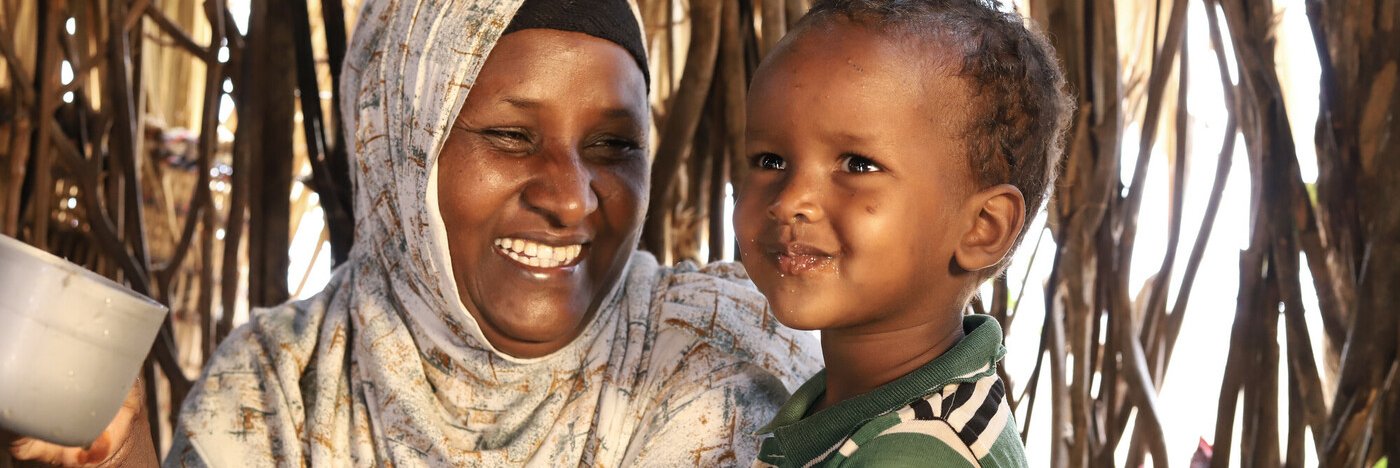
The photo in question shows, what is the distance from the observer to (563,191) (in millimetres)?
1482

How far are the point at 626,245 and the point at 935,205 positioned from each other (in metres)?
0.53

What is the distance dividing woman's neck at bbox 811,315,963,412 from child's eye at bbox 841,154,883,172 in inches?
7.0

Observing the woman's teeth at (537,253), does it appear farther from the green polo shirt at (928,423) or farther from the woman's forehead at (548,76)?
the green polo shirt at (928,423)

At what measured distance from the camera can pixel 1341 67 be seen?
1.65 meters

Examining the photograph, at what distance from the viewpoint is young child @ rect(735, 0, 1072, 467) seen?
115 cm

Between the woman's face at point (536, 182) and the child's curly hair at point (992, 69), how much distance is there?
0.37 metres

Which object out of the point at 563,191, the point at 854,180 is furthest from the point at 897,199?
the point at 563,191

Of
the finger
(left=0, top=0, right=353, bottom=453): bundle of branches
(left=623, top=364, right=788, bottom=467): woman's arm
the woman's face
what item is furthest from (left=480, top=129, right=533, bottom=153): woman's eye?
(left=0, top=0, right=353, bottom=453): bundle of branches

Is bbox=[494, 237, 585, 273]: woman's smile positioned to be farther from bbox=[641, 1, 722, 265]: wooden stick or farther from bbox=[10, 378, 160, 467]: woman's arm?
bbox=[641, 1, 722, 265]: wooden stick

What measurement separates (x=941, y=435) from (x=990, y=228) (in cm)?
22

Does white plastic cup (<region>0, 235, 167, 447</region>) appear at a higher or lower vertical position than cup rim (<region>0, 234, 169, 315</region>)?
lower

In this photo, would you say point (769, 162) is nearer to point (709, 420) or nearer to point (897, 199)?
point (897, 199)

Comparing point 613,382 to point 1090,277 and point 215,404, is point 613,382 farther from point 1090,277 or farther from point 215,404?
point 1090,277

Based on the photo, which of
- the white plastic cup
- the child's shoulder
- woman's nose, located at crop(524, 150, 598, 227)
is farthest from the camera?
woman's nose, located at crop(524, 150, 598, 227)
